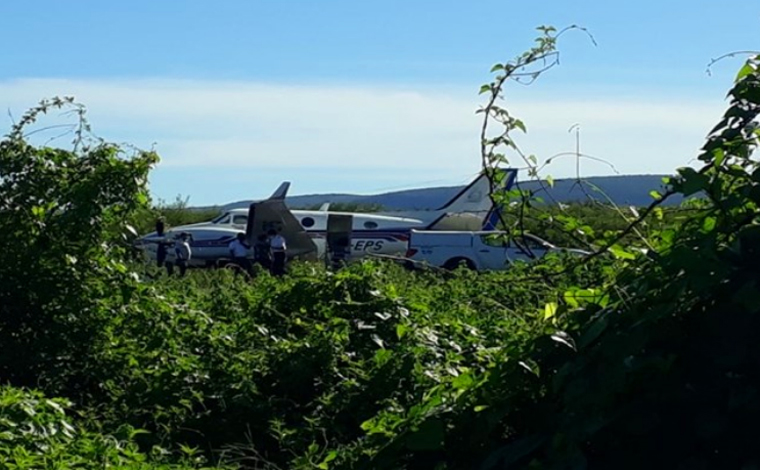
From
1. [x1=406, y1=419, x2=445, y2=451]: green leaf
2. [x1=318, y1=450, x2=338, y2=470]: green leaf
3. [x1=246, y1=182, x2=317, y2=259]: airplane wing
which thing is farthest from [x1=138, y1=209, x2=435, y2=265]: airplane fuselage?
[x1=406, y1=419, x2=445, y2=451]: green leaf

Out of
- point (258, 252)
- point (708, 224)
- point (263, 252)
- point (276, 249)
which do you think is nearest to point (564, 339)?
point (708, 224)

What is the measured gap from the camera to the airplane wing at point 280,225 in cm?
3709

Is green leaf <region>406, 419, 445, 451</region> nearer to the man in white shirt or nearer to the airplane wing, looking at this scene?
the man in white shirt

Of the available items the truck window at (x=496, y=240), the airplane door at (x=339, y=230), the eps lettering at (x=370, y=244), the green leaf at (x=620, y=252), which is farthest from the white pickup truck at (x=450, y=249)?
the green leaf at (x=620, y=252)

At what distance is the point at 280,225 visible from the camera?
37125mm

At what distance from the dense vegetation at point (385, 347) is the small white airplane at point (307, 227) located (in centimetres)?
2671

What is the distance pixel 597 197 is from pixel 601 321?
37.4 inches

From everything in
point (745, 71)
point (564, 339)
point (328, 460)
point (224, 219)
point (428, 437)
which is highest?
point (745, 71)

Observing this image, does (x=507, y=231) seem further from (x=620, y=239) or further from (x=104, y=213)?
(x=104, y=213)

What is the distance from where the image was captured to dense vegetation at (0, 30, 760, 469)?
3.02 meters

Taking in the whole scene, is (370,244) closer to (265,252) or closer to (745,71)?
(265,252)

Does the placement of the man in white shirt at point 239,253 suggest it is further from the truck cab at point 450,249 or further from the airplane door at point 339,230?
the truck cab at point 450,249

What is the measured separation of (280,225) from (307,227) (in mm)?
4783

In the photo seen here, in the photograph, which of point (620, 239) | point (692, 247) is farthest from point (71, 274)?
point (692, 247)
